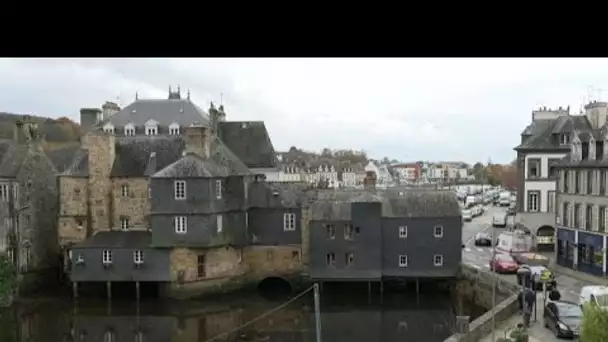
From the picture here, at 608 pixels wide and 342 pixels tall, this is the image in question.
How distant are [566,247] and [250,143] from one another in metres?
17.7

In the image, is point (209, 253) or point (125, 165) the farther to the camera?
point (125, 165)

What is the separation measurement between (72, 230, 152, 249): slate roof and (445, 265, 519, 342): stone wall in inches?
489

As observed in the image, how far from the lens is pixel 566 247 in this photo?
2573 centimetres

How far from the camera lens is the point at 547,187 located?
31.2 meters

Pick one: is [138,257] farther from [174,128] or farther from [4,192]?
[174,128]

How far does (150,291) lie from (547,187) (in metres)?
17.7

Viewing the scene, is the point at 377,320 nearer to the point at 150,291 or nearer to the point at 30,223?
the point at 150,291

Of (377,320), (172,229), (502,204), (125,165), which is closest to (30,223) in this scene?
(125,165)

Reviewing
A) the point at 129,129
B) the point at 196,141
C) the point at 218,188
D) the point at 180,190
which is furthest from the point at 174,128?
the point at 180,190

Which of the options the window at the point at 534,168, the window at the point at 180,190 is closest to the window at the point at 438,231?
the window at the point at 534,168

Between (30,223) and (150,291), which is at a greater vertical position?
(30,223)

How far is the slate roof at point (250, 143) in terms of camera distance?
37375 mm

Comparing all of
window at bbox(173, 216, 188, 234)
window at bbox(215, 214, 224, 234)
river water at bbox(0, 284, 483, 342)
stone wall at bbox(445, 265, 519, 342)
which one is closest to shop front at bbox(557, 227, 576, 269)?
stone wall at bbox(445, 265, 519, 342)

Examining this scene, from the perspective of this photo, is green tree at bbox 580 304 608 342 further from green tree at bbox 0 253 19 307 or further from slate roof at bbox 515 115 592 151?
slate roof at bbox 515 115 592 151
